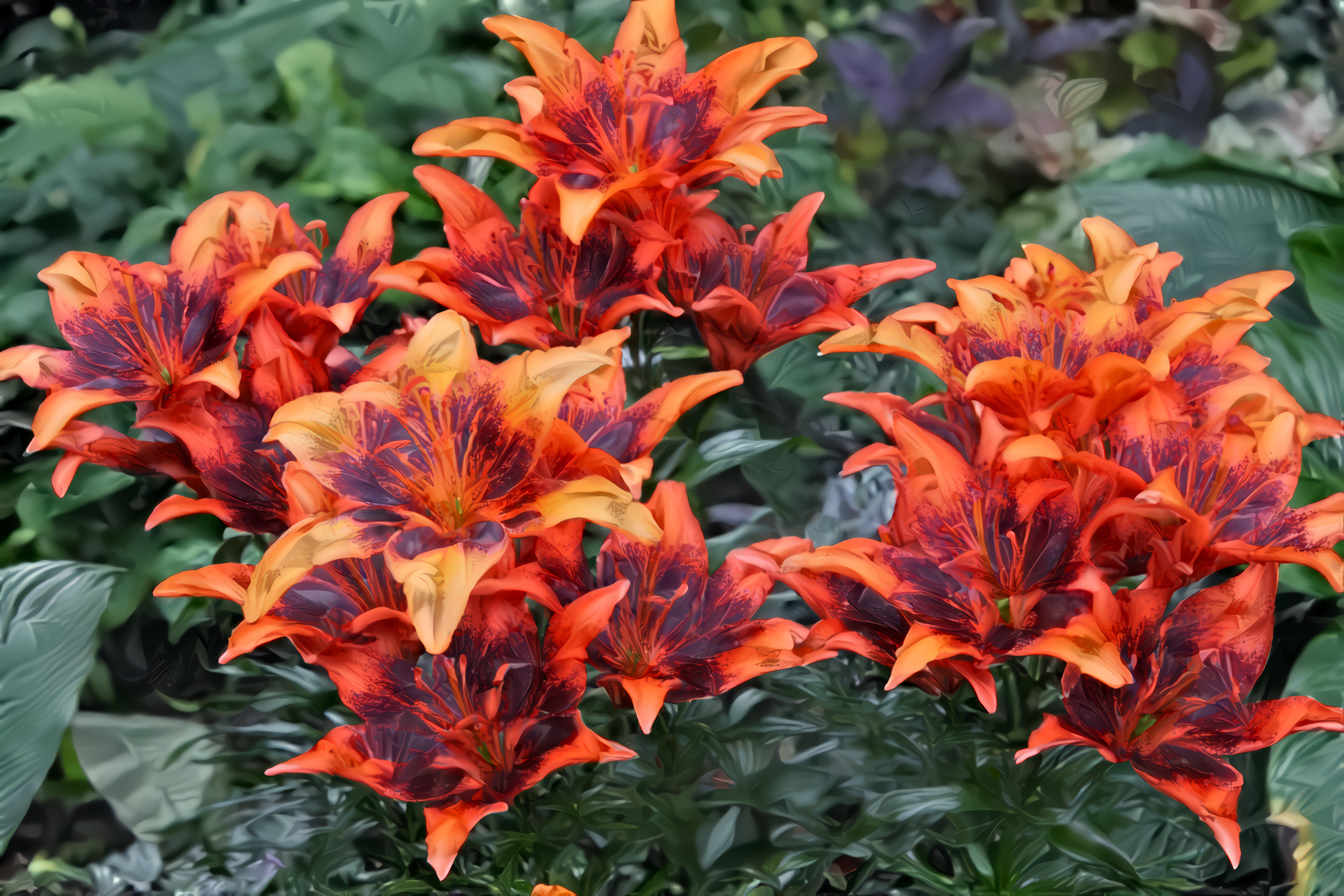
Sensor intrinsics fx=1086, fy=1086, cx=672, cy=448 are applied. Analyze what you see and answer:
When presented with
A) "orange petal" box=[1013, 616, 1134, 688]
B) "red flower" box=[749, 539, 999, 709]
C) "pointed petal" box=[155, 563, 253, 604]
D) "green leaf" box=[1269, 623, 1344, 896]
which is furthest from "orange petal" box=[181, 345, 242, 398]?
"green leaf" box=[1269, 623, 1344, 896]

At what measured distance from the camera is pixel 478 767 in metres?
0.69

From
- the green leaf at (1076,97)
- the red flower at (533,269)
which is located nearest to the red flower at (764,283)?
the red flower at (533,269)

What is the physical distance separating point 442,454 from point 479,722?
0.18 meters

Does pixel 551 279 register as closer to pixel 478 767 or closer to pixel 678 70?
pixel 678 70

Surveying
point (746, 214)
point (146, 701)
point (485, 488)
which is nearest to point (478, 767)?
point (485, 488)

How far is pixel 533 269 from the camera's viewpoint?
0.83m

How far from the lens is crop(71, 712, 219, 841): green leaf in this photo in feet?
3.22

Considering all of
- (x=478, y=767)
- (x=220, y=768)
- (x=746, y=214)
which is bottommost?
(x=220, y=768)

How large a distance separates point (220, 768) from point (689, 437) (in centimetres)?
53

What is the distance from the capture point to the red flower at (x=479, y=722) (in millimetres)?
675

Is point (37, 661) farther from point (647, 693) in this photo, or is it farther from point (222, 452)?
point (647, 693)

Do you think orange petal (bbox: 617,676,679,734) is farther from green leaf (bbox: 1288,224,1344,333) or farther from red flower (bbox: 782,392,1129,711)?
green leaf (bbox: 1288,224,1344,333)

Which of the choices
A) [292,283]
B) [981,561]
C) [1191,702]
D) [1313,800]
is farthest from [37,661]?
[1313,800]

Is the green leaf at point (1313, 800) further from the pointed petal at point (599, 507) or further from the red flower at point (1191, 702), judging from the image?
the pointed petal at point (599, 507)
